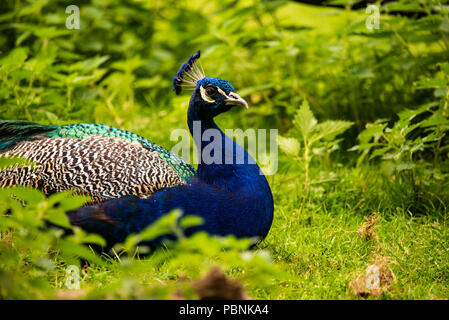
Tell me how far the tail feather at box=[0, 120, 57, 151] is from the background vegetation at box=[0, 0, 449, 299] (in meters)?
0.43

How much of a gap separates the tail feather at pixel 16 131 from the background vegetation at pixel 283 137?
431 millimetres

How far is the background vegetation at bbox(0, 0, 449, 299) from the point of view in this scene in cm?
212

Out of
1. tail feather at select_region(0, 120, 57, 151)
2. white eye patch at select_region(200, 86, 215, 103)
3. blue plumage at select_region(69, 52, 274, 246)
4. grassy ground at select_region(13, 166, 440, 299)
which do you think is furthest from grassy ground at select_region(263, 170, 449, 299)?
tail feather at select_region(0, 120, 57, 151)

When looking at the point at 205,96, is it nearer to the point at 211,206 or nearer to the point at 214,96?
the point at 214,96

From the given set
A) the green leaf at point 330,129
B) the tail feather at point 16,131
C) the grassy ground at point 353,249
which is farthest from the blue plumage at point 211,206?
the green leaf at point 330,129

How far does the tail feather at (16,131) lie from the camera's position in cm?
296

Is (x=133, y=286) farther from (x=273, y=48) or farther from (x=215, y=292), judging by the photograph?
(x=273, y=48)

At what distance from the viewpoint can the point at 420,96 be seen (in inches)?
163

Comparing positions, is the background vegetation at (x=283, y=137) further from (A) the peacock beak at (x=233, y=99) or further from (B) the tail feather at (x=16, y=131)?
(A) the peacock beak at (x=233, y=99)

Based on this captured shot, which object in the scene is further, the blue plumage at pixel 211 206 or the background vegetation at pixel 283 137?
the blue plumage at pixel 211 206

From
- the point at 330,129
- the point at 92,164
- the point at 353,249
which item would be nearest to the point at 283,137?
the point at 330,129

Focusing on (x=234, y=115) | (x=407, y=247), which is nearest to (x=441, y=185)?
(x=407, y=247)

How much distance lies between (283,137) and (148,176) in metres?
1.21

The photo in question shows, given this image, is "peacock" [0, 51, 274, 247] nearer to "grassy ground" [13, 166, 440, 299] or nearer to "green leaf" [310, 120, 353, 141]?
"grassy ground" [13, 166, 440, 299]
